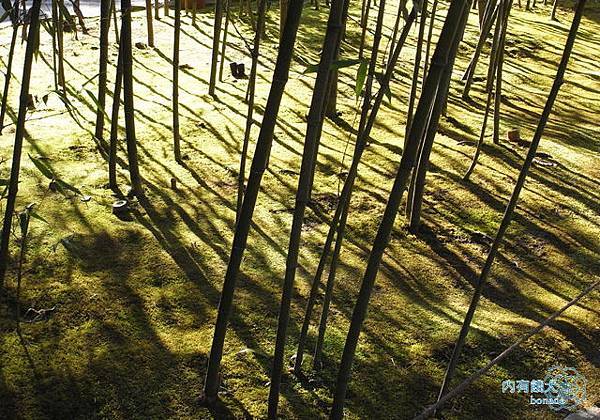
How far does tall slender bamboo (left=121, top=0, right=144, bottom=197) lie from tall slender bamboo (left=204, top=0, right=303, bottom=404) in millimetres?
1014

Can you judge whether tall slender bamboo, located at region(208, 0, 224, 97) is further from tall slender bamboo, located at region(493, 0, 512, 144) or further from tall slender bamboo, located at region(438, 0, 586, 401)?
tall slender bamboo, located at region(438, 0, 586, 401)

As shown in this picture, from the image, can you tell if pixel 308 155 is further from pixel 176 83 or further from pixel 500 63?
pixel 500 63

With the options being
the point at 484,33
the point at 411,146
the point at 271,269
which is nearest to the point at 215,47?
the point at 484,33

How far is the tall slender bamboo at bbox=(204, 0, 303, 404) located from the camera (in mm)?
1073

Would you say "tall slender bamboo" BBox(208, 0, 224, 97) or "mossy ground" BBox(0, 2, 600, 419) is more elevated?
"tall slender bamboo" BBox(208, 0, 224, 97)

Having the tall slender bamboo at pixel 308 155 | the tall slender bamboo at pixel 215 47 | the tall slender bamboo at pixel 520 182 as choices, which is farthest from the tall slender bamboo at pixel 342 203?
the tall slender bamboo at pixel 215 47

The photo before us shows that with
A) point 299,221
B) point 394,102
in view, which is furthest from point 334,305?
point 394,102

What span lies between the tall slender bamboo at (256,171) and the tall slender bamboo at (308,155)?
0.18 feet

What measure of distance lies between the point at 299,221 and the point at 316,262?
2.58ft

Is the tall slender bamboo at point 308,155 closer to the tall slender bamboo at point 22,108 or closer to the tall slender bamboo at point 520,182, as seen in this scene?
the tall slender bamboo at point 520,182

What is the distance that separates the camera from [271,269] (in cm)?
193

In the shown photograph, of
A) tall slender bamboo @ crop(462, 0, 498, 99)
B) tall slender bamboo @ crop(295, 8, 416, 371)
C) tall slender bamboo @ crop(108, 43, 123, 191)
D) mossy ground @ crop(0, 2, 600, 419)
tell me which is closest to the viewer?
tall slender bamboo @ crop(295, 8, 416, 371)

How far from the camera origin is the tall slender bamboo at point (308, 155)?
1.06m

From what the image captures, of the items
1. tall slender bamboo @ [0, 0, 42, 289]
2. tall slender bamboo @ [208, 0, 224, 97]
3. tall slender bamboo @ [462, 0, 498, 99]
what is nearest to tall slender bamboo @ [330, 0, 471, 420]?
tall slender bamboo @ [0, 0, 42, 289]
